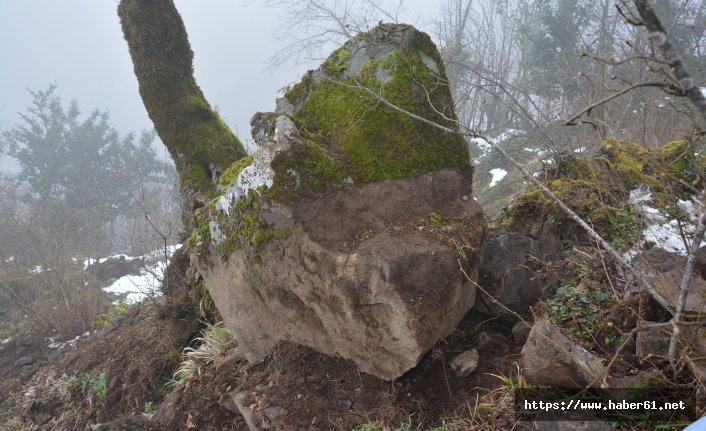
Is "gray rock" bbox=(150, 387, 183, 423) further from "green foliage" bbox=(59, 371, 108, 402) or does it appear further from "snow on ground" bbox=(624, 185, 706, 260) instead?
"snow on ground" bbox=(624, 185, 706, 260)

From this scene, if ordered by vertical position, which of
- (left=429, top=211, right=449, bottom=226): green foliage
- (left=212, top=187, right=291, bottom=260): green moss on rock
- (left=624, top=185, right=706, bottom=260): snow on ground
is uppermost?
(left=212, top=187, right=291, bottom=260): green moss on rock

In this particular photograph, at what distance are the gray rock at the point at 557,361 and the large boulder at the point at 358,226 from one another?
1.97 feet

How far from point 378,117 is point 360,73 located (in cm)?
57

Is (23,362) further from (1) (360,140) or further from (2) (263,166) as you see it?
(1) (360,140)

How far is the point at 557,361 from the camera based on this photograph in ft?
7.30

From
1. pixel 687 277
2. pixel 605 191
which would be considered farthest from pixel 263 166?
pixel 605 191

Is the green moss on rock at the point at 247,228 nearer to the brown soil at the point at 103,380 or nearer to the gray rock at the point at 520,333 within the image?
the gray rock at the point at 520,333

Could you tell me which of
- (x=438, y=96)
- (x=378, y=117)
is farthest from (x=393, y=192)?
(x=438, y=96)

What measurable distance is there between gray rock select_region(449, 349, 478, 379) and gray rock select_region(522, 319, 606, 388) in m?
0.43

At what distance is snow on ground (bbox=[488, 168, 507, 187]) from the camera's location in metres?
11.7

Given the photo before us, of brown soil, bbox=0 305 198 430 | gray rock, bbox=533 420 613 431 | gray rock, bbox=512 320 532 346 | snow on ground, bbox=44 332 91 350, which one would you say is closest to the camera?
gray rock, bbox=533 420 613 431

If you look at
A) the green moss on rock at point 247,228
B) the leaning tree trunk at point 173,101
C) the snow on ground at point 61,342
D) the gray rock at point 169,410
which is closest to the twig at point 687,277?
the green moss on rock at point 247,228

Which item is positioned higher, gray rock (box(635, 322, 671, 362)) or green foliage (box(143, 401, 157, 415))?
green foliage (box(143, 401, 157, 415))

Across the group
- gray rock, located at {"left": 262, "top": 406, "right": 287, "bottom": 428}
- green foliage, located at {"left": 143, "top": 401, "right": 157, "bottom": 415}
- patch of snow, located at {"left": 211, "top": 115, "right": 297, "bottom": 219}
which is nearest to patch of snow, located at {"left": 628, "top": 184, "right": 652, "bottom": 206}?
patch of snow, located at {"left": 211, "top": 115, "right": 297, "bottom": 219}
